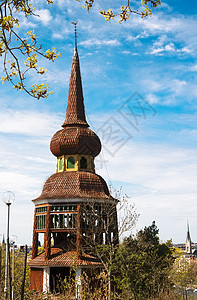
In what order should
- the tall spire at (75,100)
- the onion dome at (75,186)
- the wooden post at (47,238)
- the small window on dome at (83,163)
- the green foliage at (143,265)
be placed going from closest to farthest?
the green foliage at (143,265) → the wooden post at (47,238) → the onion dome at (75,186) → the small window on dome at (83,163) → the tall spire at (75,100)

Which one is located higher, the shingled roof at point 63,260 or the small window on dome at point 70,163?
the small window on dome at point 70,163

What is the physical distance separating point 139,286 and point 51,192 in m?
11.3

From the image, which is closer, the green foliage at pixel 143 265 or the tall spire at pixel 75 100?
the green foliage at pixel 143 265

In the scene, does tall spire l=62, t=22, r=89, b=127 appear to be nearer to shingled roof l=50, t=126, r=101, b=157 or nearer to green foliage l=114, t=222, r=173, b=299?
shingled roof l=50, t=126, r=101, b=157

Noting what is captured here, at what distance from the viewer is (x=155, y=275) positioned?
2925 centimetres

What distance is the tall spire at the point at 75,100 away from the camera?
3569 cm

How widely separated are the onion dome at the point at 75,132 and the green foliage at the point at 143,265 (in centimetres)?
871

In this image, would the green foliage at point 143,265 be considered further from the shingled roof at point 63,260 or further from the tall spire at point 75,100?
the tall spire at point 75,100

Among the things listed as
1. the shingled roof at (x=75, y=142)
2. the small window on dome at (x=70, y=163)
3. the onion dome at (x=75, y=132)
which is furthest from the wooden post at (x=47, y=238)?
the onion dome at (x=75, y=132)

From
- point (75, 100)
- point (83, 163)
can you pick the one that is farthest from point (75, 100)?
point (83, 163)

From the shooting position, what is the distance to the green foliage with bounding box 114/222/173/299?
23625 mm

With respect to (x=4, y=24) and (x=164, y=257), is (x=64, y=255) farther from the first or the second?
(x=4, y=24)

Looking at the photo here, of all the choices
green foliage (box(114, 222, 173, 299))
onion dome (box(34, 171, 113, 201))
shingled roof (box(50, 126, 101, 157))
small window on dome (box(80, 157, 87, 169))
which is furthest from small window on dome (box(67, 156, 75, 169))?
green foliage (box(114, 222, 173, 299))

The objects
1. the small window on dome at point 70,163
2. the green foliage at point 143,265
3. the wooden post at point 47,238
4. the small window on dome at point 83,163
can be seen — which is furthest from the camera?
the small window on dome at point 83,163
